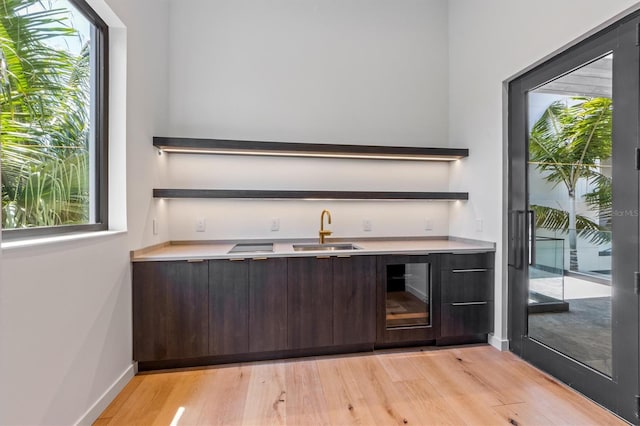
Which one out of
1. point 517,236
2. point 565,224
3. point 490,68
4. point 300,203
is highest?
point 490,68

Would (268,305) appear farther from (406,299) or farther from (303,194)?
(406,299)

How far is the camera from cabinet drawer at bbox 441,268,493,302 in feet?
8.46

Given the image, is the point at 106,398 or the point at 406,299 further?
the point at 406,299

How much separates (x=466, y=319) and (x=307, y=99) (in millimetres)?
2504

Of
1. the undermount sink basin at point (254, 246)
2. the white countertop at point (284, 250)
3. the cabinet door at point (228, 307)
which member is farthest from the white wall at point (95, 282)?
the undermount sink basin at point (254, 246)

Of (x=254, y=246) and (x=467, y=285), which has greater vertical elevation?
(x=254, y=246)

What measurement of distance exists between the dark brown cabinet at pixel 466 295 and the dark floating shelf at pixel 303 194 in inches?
25.5

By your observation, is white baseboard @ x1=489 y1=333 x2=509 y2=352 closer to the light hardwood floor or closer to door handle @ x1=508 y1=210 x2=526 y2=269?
the light hardwood floor

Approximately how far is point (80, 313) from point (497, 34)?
3548 millimetres

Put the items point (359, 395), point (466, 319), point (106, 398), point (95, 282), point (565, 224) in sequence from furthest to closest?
1. point (466, 319)
2. point (565, 224)
3. point (359, 395)
4. point (106, 398)
5. point (95, 282)

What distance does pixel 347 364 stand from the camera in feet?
7.68

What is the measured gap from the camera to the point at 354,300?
245 cm

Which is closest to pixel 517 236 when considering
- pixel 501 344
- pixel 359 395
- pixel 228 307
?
pixel 501 344

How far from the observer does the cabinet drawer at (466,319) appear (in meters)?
2.58
